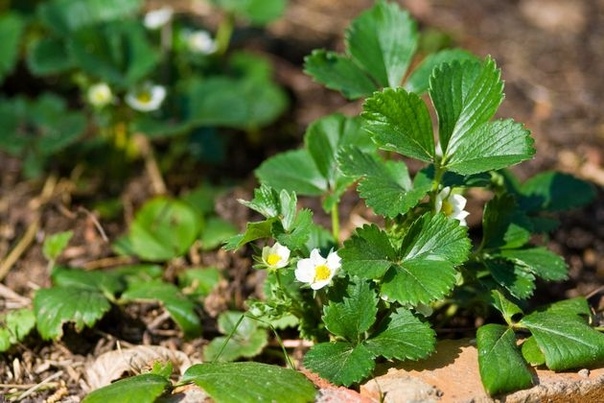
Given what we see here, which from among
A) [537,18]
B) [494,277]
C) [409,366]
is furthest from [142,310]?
[537,18]

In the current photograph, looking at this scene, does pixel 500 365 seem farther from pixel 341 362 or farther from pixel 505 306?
pixel 341 362

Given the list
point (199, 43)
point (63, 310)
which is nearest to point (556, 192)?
point (63, 310)

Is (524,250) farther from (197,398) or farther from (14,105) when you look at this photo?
(14,105)

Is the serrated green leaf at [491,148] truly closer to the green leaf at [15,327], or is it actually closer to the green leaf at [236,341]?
the green leaf at [236,341]

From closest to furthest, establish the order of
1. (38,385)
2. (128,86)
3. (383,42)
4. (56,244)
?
1. (38,385)
2. (383,42)
3. (56,244)
4. (128,86)

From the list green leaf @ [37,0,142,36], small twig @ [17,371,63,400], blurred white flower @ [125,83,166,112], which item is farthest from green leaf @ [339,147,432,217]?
green leaf @ [37,0,142,36]

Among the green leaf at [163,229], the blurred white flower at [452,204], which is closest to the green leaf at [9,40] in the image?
the green leaf at [163,229]
